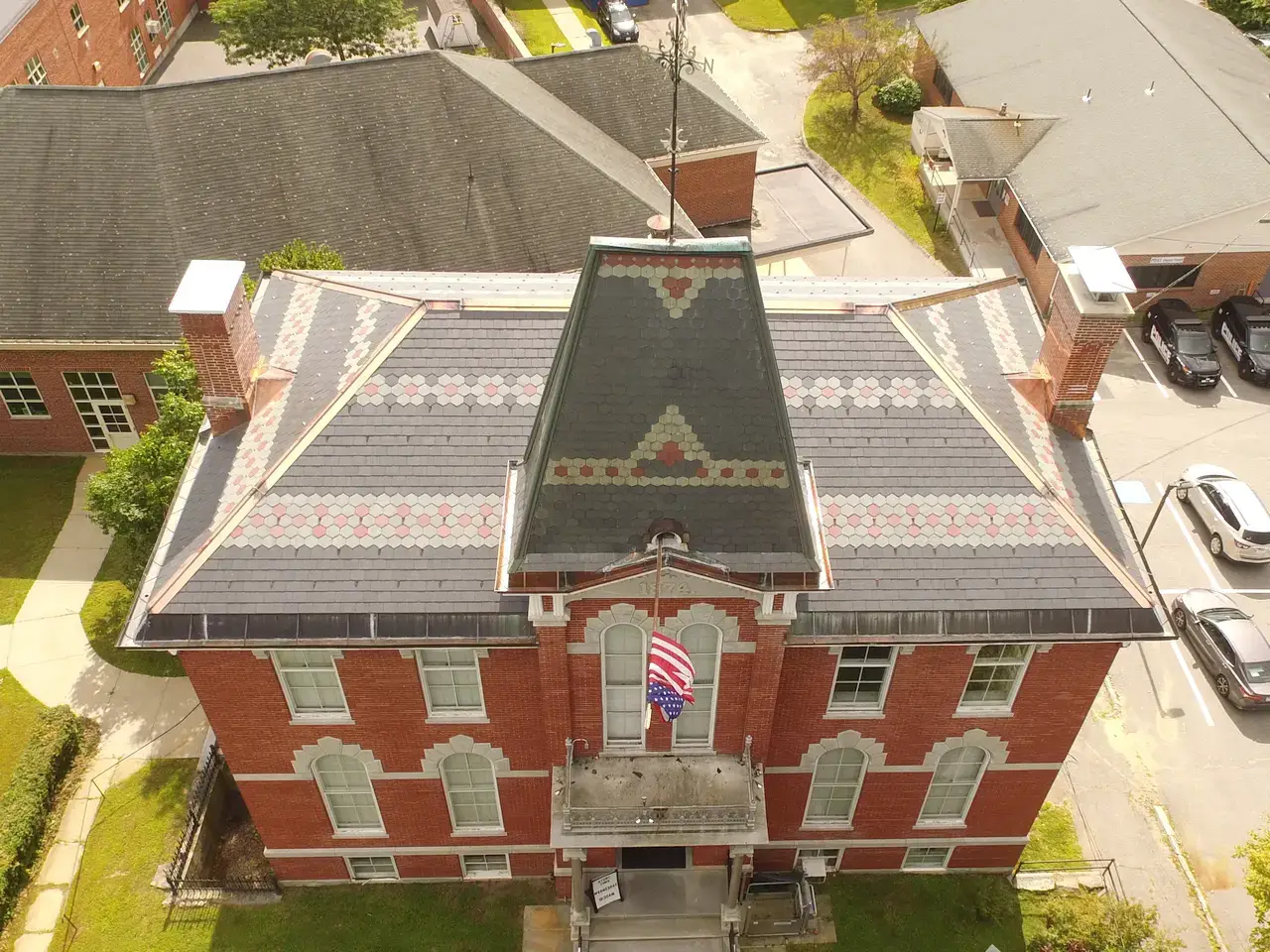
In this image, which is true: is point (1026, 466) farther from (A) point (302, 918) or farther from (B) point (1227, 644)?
(A) point (302, 918)

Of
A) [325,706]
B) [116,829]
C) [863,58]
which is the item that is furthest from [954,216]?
[116,829]

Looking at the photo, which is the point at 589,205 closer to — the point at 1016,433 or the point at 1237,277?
the point at 1016,433

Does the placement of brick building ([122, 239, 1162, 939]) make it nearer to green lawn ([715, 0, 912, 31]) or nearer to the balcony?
the balcony

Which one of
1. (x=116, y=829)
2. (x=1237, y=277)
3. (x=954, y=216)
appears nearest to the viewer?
(x=116, y=829)

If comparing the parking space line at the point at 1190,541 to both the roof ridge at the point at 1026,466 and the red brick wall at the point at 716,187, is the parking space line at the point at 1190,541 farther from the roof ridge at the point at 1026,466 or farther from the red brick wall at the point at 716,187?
the red brick wall at the point at 716,187

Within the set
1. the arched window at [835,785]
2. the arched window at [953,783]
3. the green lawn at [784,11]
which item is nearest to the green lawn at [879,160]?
the green lawn at [784,11]
